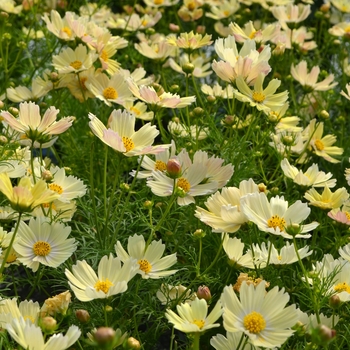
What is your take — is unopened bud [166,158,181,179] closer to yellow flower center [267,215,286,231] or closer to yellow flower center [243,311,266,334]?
yellow flower center [267,215,286,231]

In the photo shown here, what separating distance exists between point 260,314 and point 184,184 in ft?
1.08

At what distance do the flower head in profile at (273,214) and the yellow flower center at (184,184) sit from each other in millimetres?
159

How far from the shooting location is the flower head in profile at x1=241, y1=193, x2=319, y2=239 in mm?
1038

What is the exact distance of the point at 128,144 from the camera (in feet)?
3.80

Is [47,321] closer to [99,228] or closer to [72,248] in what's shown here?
[72,248]

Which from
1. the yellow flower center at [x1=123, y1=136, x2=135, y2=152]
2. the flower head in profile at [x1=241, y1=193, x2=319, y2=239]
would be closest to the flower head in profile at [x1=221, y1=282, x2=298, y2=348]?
the flower head in profile at [x1=241, y1=193, x2=319, y2=239]

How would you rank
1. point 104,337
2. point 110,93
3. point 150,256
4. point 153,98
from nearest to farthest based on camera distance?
1. point 104,337
2. point 150,256
3. point 153,98
4. point 110,93

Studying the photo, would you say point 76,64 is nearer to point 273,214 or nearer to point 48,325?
point 273,214

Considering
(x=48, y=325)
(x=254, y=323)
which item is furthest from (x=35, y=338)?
(x=254, y=323)

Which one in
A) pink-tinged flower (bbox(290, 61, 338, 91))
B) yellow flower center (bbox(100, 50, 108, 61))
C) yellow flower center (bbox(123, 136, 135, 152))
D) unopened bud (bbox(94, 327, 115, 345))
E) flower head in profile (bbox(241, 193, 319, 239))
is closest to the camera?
Result: unopened bud (bbox(94, 327, 115, 345))

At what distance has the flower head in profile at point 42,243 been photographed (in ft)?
3.68

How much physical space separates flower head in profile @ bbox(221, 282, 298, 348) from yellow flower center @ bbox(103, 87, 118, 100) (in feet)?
2.15

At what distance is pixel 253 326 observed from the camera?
0.92 meters

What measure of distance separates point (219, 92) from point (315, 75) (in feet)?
0.91
